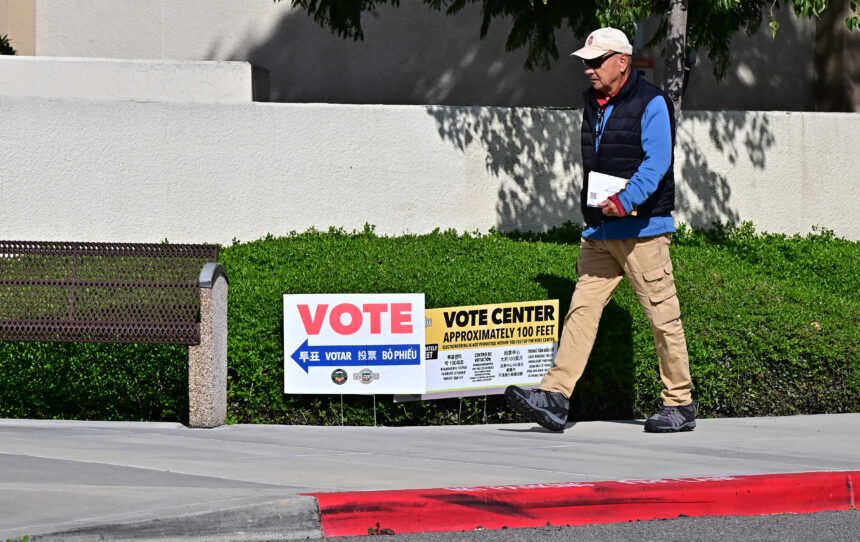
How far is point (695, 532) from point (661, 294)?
71.4 inches

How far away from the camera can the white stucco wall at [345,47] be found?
1333cm

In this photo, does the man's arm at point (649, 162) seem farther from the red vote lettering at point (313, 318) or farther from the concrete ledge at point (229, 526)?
the concrete ledge at point (229, 526)

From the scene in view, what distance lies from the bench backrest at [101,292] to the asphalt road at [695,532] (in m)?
2.50

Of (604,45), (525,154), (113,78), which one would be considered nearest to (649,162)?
(604,45)

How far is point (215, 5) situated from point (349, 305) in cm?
784

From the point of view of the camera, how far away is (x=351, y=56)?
13.6m

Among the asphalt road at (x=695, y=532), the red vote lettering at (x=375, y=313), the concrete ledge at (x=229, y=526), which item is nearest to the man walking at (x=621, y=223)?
the red vote lettering at (x=375, y=313)

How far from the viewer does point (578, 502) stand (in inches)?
191

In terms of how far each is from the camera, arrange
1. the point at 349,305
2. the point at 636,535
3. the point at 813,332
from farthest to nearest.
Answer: the point at 813,332 → the point at 349,305 → the point at 636,535

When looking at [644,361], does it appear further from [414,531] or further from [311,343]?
[414,531]

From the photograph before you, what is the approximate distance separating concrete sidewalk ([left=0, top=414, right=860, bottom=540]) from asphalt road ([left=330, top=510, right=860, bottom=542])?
33 cm

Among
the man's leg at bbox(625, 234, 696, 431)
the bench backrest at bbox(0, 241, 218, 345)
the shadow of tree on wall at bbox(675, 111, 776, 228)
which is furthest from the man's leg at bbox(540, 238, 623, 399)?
the shadow of tree on wall at bbox(675, 111, 776, 228)

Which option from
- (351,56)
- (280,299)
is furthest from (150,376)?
(351,56)

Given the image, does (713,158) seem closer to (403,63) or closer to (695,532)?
(403,63)
